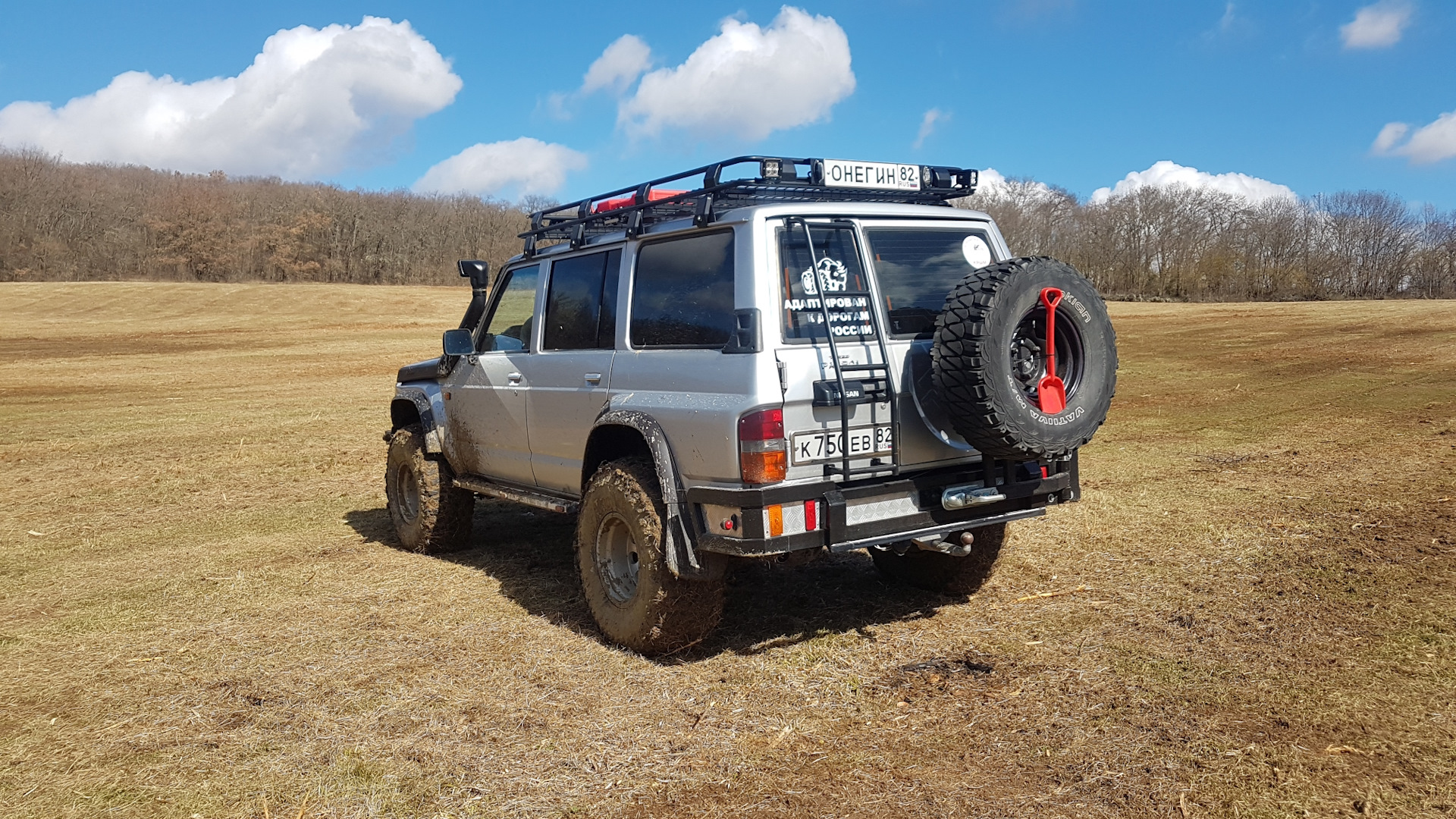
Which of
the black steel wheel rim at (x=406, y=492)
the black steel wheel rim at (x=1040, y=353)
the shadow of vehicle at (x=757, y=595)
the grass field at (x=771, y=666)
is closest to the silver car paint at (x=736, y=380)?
the black steel wheel rim at (x=1040, y=353)

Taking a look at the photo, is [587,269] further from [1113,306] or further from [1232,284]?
[1232,284]

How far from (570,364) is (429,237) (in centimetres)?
9884

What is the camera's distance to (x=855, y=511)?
4594 mm

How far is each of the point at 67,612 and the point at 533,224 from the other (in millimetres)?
3639

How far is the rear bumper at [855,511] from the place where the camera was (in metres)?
4.39

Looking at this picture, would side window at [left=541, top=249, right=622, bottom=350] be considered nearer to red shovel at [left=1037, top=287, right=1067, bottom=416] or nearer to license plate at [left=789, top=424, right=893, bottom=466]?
license plate at [left=789, top=424, right=893, bottom=466]

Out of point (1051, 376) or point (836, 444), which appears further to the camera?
point (1051, 376)

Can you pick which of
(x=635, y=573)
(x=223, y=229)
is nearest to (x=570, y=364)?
(x=635, y=573)

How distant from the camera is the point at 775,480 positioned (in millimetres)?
4426

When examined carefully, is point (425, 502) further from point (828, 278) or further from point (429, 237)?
point (429, 237)

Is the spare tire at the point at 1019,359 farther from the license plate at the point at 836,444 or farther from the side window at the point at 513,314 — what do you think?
the side window at the point at 513,314

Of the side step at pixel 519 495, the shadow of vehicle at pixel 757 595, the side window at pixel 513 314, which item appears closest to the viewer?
the shadow of vehicle at pixel 757 595

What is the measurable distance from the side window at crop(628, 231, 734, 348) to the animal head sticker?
1.13ft

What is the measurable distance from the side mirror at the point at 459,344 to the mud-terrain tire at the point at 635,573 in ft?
6.51
